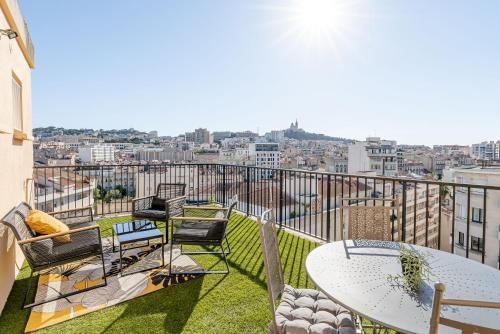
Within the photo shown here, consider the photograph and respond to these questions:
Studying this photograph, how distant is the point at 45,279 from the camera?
3188 mm

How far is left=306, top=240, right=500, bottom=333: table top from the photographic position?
1.19 meters

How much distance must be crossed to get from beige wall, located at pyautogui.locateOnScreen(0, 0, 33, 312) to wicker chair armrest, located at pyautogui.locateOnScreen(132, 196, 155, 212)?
149cm

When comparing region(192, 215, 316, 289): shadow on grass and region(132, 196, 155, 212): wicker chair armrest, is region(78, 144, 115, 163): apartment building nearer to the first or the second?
region(132, 196, 155, 212): wicker chair armrest

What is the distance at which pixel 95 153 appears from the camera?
6631cm

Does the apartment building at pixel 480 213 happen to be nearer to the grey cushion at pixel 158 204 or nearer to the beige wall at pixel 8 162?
the grey cushion at pixel 158 204

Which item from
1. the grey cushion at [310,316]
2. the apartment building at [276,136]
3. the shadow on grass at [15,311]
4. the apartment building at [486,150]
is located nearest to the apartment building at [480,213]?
the grey cushion at [310,316]

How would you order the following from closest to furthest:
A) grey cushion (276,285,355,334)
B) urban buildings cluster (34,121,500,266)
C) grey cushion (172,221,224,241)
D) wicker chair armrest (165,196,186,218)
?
grey cushion (276,285,355,334) → grey cushion (172,221,224,241) → wicker chair armrest (165,196,186,218) → urban buildings cluster (34,121,500,266)

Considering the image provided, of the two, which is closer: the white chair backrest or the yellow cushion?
the white chair backrest

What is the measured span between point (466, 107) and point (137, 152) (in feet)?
→ 245

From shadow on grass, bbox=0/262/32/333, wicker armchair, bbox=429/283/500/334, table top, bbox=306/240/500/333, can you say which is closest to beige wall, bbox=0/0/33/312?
shadow on grass, bbox=0/262/32/333

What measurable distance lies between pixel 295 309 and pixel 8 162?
3.33 metres

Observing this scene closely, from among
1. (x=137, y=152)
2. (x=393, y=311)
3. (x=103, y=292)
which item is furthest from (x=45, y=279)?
(x=137, y=152)

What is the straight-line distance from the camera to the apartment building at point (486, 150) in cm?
8019

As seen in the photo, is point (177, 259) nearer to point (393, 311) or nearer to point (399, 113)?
point (393, 311)
